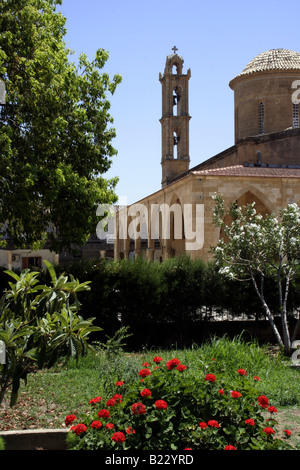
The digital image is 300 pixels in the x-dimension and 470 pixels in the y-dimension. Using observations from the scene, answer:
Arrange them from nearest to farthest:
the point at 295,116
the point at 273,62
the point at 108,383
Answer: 1. the point at 108,383
2. the point at 273,62
3. the point at 295,116

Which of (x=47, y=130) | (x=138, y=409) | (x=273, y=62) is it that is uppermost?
(x=273, y=62)

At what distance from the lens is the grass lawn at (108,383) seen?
6.12m

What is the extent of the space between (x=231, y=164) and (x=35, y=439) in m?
25.9

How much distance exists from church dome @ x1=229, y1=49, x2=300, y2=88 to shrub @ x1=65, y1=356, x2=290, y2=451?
30.8 metres

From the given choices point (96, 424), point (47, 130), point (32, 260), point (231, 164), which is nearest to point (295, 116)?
point (231, 164)

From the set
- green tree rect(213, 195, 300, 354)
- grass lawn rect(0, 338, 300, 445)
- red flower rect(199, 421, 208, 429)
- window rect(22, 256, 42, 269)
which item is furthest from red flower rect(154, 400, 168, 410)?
window rect(22, 256, 42, 269)

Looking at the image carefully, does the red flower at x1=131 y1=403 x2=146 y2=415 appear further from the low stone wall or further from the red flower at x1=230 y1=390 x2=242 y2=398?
the low stone wall

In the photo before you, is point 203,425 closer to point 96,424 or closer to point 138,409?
point 138,409

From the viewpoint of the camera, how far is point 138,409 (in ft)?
13.6

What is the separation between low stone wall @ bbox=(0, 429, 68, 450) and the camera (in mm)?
5078

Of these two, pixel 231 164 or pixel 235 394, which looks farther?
pixel 231 164

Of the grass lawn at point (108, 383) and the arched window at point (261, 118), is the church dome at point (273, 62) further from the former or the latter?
the grass lawn at point (108, 383)

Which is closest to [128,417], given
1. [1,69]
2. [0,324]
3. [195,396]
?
[195,396]
